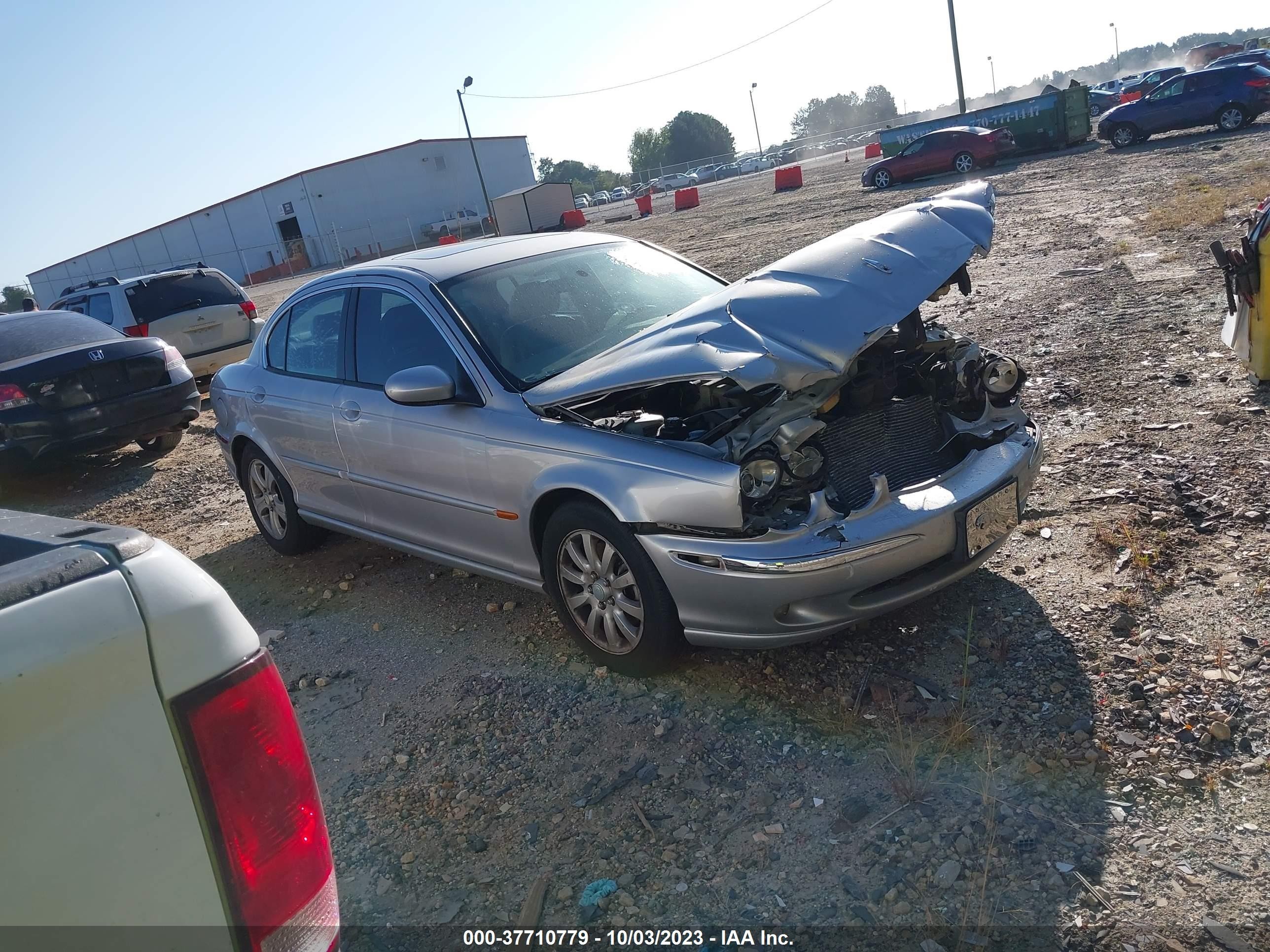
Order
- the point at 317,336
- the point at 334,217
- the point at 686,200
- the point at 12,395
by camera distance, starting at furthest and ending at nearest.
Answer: the point at 334,217 → the point at 686,200 → the point at 12,395 → the point at 317,336

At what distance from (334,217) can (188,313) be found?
176 ft

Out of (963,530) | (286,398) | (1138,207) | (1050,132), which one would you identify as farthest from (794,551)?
(1050,132)

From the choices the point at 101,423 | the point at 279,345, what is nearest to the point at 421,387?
the point at 279,345

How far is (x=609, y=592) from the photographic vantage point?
376 cm

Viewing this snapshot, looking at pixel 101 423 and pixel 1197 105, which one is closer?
pixel 101 423

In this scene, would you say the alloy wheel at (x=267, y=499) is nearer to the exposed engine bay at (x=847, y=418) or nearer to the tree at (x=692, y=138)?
the exposed engine bay at (x=847, y=418)

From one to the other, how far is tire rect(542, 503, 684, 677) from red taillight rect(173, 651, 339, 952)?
211 cm

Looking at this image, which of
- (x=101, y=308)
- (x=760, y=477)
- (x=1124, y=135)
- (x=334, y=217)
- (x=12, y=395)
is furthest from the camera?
(x=334, y=217)

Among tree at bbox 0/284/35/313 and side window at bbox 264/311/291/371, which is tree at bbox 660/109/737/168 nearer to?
tree at bbox 0/284/35/313

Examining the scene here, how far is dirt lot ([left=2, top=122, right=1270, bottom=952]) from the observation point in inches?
101

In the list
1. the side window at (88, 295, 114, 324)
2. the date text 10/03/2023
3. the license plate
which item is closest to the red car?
the side window at (88, 295, 114, 324)

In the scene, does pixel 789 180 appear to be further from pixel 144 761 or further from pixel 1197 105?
pixel 144 761

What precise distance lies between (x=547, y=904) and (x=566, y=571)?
1.43 metres

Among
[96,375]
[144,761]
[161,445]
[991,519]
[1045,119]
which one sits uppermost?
[1045,119]
